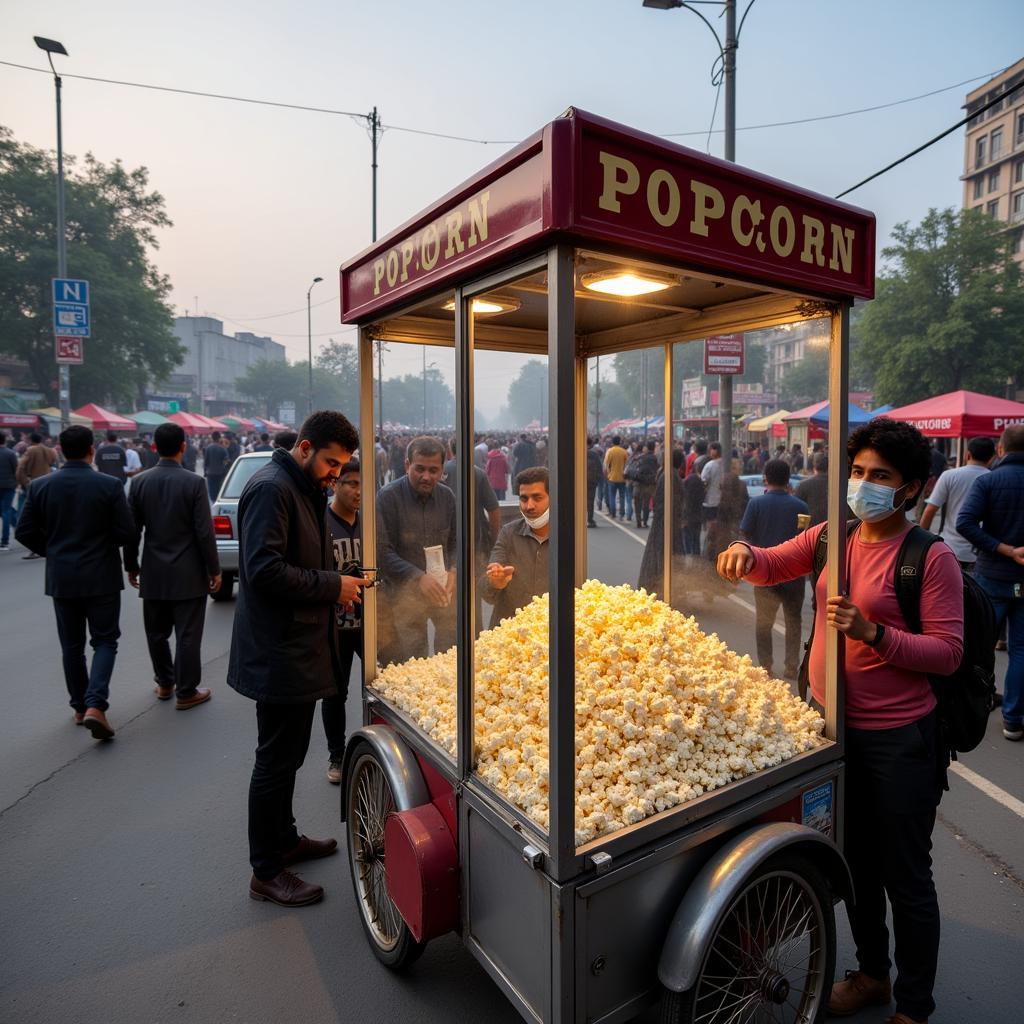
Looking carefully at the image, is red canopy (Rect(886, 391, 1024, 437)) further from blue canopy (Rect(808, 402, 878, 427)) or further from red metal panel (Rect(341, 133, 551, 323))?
red metal panel (Rect(341, 133, 551, 323))

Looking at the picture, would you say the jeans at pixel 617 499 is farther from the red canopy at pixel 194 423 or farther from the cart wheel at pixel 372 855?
the red canopy at pixel 194 423

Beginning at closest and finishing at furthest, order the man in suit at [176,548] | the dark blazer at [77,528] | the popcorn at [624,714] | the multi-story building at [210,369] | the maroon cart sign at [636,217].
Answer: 1. the maroon cart sign at [636,217]
2. the popcorn at [624,714]
3. the dark blazer at [77,528]
4. the man in suit at [176,548]
5. the multi-story building at [210,369]

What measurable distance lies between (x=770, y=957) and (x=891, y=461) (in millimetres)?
1660

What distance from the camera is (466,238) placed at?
214cm

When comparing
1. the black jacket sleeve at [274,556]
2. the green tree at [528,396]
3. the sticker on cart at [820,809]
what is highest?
the green tree at [528,396]

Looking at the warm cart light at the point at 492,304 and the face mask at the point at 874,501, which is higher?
the warm cart light at the point at 492,304

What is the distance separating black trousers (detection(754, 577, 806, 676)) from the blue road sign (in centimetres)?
1680

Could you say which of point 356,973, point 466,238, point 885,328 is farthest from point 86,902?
point 885,328

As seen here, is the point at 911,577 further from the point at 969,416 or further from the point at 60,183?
the point at 60,183

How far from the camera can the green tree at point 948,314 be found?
115 ft

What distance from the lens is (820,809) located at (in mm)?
2482

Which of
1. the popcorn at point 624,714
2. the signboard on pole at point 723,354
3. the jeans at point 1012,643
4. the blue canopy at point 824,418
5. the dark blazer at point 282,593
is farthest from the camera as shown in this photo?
the blue canopy at point 824,418

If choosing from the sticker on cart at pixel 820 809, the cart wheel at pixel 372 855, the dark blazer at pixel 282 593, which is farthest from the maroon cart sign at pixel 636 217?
the cart wheel at pixel 372 855

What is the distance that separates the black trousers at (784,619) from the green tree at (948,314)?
37952 millimetres
